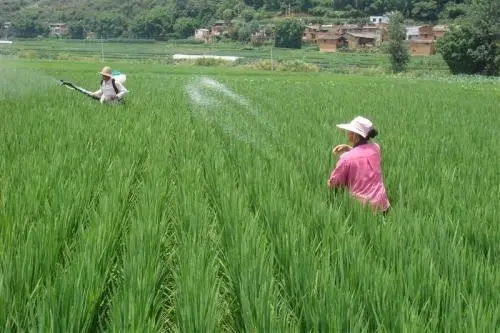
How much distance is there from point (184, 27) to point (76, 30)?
16.0 m

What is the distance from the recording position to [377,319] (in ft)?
6.93

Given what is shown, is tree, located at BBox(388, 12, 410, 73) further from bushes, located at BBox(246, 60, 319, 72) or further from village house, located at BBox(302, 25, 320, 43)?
village house, located at BBox(302, 25, 320, 43)

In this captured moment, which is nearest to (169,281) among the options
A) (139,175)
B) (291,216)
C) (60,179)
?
(291,216)

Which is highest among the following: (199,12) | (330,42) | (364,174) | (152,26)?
(199,12)

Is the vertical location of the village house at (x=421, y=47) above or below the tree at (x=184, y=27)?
below

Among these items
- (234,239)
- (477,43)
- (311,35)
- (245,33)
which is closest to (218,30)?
(245,33)

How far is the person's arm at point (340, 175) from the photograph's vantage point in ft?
13.8

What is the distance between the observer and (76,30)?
92.9 meters

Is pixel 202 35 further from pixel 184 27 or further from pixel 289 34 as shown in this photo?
pixel 289 34

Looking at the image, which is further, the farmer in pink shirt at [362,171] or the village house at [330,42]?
the village house at [330,42]

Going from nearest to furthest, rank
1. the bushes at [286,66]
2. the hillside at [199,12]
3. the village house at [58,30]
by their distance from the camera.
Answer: the bushes at [286,66]
the village house at [58,30]
the hillside at [199,12]

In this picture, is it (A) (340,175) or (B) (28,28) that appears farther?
(B) (28,28)

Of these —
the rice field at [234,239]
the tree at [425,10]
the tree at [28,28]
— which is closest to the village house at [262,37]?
the tree at [425,10]

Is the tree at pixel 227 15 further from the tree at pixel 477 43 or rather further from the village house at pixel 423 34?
the tree at pixel 477 43
